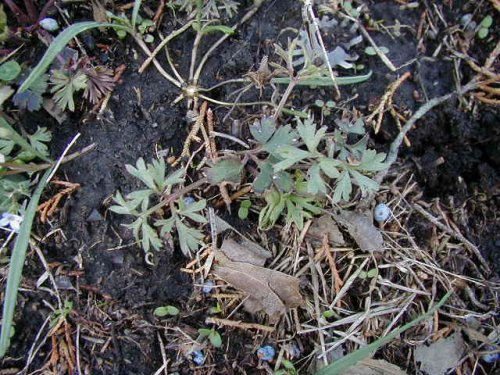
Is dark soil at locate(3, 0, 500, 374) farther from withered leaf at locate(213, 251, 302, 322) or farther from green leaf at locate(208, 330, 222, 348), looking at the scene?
withered leaf at locate(213, 251, 302, 322)

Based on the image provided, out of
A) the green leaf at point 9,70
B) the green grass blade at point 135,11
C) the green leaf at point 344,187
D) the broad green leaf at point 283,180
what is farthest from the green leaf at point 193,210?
the green leaf at point 9,70

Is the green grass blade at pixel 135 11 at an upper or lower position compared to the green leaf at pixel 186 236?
upper

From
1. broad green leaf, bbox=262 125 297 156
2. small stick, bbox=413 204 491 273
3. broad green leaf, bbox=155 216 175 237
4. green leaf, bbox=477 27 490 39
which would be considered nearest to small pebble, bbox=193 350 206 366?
broad green leaf, bbox=155 216 175 237

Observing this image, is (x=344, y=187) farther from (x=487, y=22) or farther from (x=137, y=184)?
(x=487, y=22)

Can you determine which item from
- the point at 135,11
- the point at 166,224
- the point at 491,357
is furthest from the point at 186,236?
the point at 491,357

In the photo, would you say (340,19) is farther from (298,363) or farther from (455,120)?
(298,363)

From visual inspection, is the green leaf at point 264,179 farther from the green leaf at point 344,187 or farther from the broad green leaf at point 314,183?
the green leaf at point 344,187

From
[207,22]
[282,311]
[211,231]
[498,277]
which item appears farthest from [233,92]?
[498,277]
